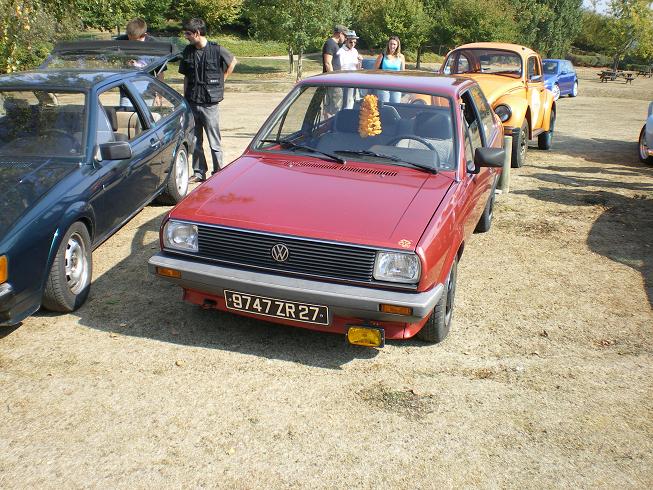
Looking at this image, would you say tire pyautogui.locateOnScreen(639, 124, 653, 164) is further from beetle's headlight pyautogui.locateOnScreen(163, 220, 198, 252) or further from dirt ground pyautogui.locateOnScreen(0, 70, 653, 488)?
beetle's headlight pyautogui.locateOnScreen(163, 220, 198, 252)

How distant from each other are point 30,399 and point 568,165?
917 cm

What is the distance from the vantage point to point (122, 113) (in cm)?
638

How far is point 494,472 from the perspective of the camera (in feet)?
10.5

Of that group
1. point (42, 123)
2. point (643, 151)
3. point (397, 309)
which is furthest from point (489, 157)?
point (643, 151)

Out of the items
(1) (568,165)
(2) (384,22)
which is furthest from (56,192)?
(2) (384,22)

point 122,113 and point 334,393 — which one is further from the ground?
point 122,113

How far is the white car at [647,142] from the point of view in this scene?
1041cm

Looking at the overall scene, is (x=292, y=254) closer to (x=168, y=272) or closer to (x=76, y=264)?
(x=168, y=272)

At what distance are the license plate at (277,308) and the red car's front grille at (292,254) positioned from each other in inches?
7.4

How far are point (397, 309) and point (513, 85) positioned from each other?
25.5ft

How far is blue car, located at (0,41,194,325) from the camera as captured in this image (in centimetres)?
426

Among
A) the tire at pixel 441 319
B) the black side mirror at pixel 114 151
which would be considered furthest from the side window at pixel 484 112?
the black side mirror at pixel 114 151

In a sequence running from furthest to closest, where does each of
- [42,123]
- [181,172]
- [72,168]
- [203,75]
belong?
[203,75]
[181,172]
[42,123]
[72,168]

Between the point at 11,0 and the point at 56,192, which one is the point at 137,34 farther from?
the point at 56,192
